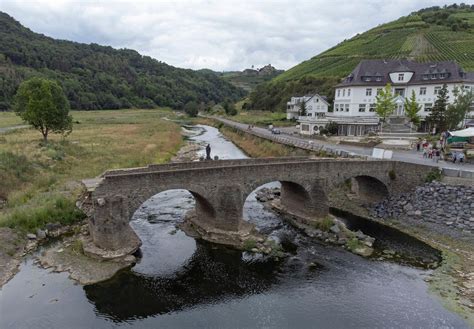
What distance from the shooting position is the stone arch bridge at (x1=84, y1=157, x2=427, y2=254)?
Result: 856 inches

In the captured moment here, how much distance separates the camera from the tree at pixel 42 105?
45031 mm

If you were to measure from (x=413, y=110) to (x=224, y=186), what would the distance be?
39.3 m

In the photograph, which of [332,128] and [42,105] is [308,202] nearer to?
[332,128]

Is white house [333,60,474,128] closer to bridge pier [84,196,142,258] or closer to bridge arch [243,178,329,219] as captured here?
bridge arch [243,178,329,219]

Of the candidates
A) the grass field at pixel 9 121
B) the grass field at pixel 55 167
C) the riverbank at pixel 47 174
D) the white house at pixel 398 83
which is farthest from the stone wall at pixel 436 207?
the grass field at pixel 9 121

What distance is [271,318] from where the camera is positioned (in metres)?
17.4

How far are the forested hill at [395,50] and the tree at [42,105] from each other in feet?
208

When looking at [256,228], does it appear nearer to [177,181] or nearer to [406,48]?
[177,181]

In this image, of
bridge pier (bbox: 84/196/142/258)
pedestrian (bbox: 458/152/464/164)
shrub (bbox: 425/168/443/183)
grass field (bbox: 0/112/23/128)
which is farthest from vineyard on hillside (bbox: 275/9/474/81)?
grass field (bbox: 0/112/23/128)

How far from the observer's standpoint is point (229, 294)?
19.3 m

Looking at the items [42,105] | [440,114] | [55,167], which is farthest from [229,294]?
[440,114]

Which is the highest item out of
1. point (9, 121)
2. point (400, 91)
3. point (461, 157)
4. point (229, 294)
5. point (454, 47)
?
point (454, 47)

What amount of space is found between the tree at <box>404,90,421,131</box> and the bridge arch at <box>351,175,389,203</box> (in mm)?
23484

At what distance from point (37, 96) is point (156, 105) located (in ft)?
406
